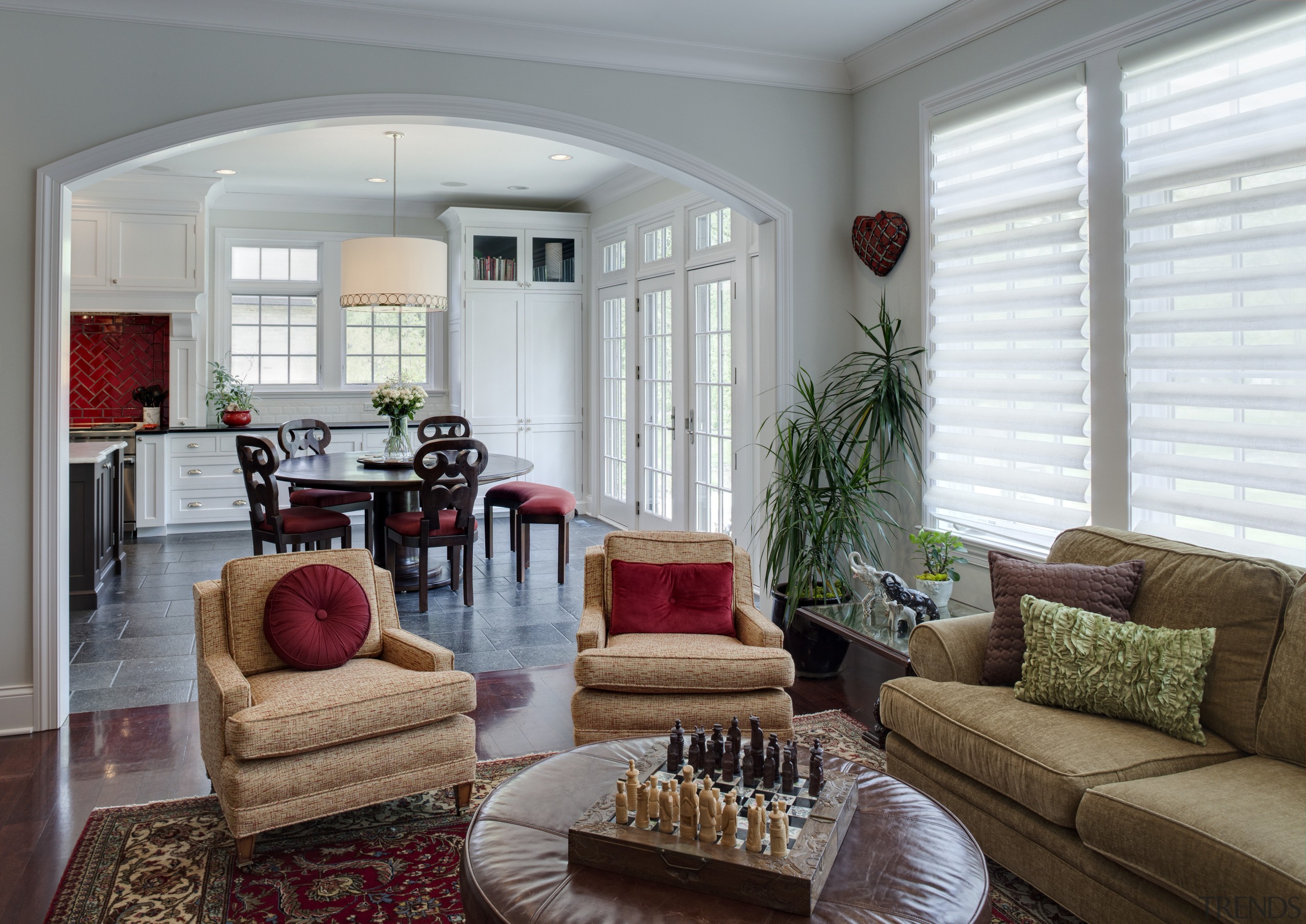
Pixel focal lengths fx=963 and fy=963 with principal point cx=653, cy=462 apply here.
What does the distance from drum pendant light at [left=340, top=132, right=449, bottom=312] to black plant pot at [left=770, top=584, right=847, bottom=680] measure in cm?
323

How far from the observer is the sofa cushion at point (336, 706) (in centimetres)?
262

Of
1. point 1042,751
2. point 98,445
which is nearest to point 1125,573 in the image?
point 1042,751

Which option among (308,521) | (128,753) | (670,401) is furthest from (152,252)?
(128,753)

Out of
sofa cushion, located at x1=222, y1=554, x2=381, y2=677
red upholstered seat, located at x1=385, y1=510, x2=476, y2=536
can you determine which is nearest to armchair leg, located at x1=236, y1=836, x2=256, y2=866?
sofa cushion, located at x1=222, y1=554, x2=381, y2=677

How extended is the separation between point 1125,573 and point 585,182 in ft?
20.0

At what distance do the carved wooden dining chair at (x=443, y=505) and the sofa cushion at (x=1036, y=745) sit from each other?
10.6 feet

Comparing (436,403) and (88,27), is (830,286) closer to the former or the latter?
(88,27)

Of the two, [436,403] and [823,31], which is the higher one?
[823,31]

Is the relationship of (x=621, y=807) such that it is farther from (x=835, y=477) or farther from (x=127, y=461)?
(x=127, y=461)

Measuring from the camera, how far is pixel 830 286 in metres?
4.94

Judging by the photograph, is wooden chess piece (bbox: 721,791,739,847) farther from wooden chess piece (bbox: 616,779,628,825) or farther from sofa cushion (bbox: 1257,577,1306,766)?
sofa cushion (bbox: 1257,577,1306,766)

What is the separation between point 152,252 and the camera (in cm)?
775

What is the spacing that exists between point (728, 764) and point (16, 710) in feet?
9.95

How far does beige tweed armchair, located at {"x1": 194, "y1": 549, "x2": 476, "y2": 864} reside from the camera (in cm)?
263
